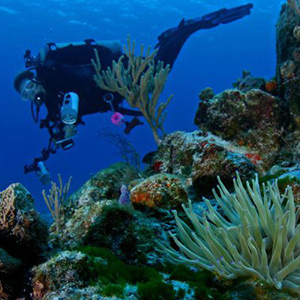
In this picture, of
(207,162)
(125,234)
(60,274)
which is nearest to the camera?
(60,274)

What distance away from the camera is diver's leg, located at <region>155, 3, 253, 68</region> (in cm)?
1086

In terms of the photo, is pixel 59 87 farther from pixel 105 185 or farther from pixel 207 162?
pixel 207 162

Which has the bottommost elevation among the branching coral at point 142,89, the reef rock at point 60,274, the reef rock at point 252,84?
the reef rock at point 60,274

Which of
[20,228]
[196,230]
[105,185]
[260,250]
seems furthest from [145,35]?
[260,250]

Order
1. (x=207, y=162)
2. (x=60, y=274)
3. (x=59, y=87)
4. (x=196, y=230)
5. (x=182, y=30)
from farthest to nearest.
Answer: (x=182, y=30) → (x=59, y=87) → (x=207, y=162) → (x=196, y=230) → (x=60, y=274)

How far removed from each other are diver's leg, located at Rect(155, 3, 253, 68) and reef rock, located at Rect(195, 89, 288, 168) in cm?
544

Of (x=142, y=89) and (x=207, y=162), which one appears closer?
(x=207, y=162)

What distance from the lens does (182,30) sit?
11188 millimetres

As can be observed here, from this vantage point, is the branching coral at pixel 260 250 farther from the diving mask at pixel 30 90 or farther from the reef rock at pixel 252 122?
the diving mask at pixel 30 90

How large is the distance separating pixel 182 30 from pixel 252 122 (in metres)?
6.75

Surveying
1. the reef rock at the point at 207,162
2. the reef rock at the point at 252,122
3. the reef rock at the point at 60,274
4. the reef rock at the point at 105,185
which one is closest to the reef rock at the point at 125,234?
the reef rock at the point at 60,274

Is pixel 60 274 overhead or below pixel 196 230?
below

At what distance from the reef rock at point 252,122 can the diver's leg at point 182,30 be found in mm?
5439

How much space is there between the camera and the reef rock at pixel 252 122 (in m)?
5.62
